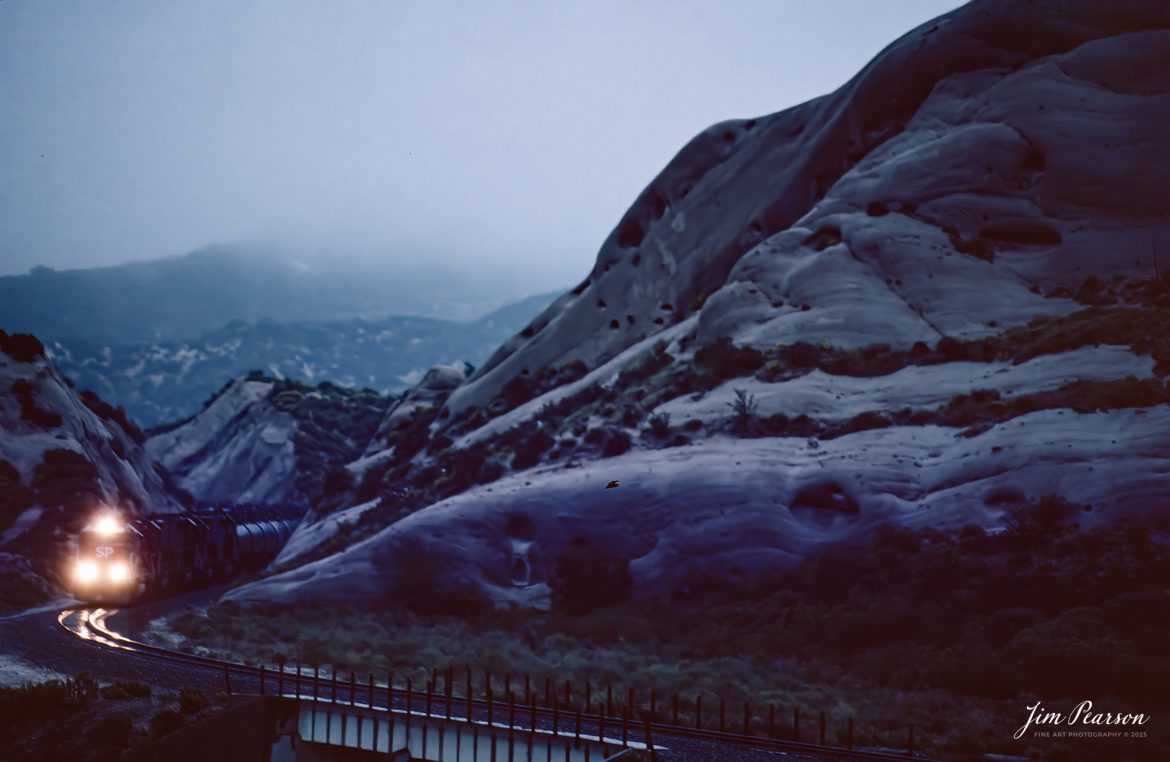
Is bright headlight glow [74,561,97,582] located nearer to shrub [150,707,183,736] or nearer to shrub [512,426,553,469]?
shrub [512,426,553,469]

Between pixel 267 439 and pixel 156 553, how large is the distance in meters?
69.3

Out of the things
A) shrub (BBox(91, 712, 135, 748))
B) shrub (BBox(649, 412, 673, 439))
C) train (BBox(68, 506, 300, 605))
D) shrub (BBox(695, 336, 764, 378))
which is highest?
shrub (BBox(695, 336, 764, 378))

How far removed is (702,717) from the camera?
71.6 feet

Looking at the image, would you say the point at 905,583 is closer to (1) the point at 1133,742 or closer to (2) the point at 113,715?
(1) the point at 1133,742

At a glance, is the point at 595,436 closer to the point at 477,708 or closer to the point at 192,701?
the point at 477,708

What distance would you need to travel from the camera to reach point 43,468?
56.1 meters

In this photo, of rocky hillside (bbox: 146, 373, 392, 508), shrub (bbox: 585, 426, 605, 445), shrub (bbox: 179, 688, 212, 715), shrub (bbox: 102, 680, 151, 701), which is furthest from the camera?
rocky hillside (bbox: 146, 373, 392, 508)

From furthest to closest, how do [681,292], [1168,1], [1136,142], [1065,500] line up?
1. [681,292]
2. [1168,1]
3. [1136,142]
4. [1065,500]

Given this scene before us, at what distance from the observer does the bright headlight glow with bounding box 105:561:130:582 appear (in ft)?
132

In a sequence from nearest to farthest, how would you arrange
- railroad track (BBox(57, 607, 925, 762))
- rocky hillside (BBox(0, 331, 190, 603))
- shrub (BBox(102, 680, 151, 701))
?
railroad track (BBox(57, 607, 925, 762)) → shrub (BBox(102, 680, 151, 701)) → rocky hillside (BBox(0, 331, 190, 603))

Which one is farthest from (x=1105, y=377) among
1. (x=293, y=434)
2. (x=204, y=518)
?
(x=293, y=434)

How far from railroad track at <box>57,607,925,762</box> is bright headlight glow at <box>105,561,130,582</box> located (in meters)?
11.9

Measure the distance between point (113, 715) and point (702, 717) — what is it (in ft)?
37.5

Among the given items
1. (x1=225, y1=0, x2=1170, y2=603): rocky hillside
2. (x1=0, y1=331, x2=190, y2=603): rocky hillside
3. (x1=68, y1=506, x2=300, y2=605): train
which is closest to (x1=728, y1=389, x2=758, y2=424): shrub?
(x1=225, y1=0, x2=1170, y2=603): rocky hillside
